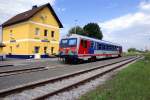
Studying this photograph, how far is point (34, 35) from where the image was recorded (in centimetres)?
3756

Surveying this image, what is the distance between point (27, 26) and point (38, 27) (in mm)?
2254

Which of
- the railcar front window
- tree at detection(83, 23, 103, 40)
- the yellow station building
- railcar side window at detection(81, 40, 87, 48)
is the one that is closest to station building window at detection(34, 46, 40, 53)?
the yellow station building

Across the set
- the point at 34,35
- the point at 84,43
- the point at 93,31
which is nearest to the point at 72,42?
the point at 84,43

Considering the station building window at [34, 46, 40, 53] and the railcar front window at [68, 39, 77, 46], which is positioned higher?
the railcar front window at [68, 39, 77, 46]

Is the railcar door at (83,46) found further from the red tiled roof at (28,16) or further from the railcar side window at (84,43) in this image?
the red tiled roof at (28,16)

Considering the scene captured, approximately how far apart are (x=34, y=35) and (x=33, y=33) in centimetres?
40

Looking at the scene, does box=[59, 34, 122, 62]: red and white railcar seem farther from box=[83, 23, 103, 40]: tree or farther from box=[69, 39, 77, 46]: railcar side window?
box=[83, 23, 103, 40]: tree

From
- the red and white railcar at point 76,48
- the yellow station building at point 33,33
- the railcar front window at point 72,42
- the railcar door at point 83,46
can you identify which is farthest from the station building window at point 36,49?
the railcar front window at point 72,42

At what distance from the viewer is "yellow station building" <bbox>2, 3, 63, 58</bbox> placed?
3684 cm

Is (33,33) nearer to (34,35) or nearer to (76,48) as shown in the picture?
(34,35)

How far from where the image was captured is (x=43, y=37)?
3938 centimetres

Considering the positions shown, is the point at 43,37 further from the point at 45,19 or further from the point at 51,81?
the point at 51,81

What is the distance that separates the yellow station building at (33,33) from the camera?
36844mm

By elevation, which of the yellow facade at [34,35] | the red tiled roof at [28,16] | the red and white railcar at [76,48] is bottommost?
the red and white railcar at [76,48]
